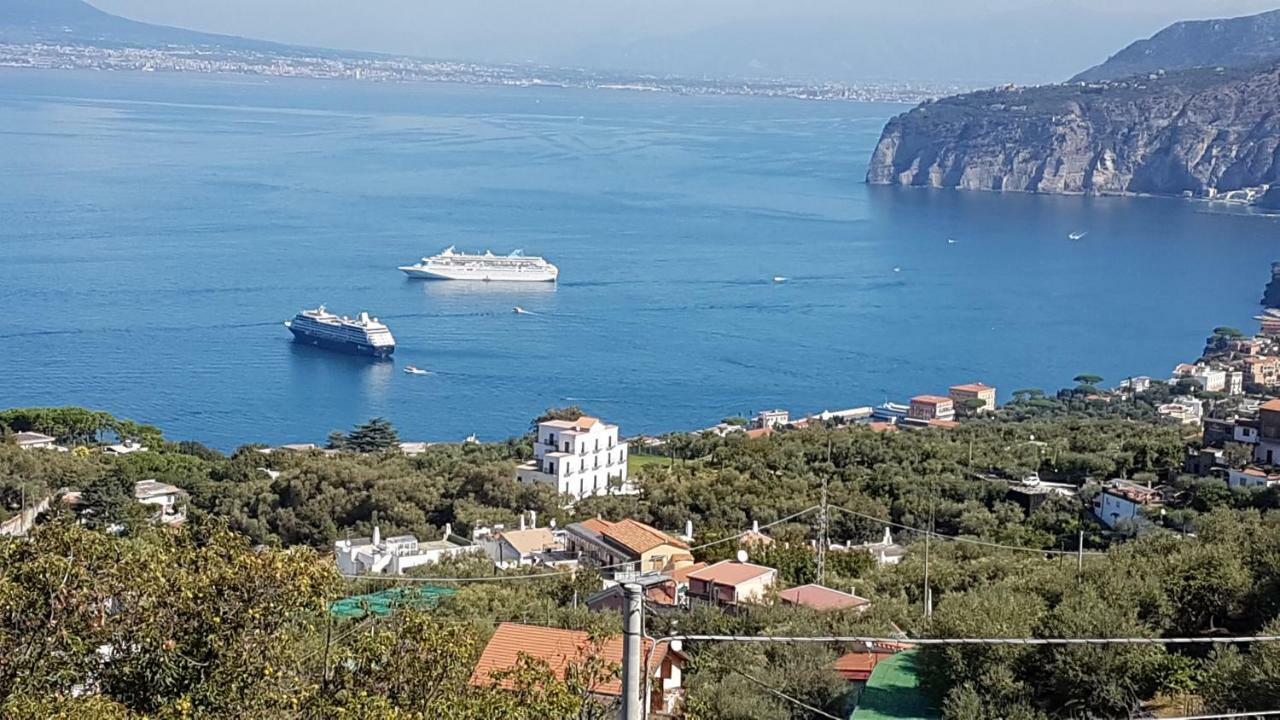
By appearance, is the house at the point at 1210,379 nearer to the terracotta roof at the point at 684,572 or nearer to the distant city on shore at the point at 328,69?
the terracotta roof at the point at 684,572

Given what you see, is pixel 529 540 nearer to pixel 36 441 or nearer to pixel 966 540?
pixel 966 540

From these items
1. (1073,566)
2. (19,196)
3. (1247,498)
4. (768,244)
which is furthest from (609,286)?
(1073,566)

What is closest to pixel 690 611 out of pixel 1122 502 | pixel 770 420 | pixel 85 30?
pixel 1122 502

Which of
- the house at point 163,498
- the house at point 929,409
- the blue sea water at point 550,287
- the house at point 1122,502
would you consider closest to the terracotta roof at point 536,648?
the house at point 1122,502

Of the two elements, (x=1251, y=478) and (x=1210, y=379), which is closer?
(x=1251, y=478)

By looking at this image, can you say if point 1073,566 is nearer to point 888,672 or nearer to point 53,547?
point 888,672
